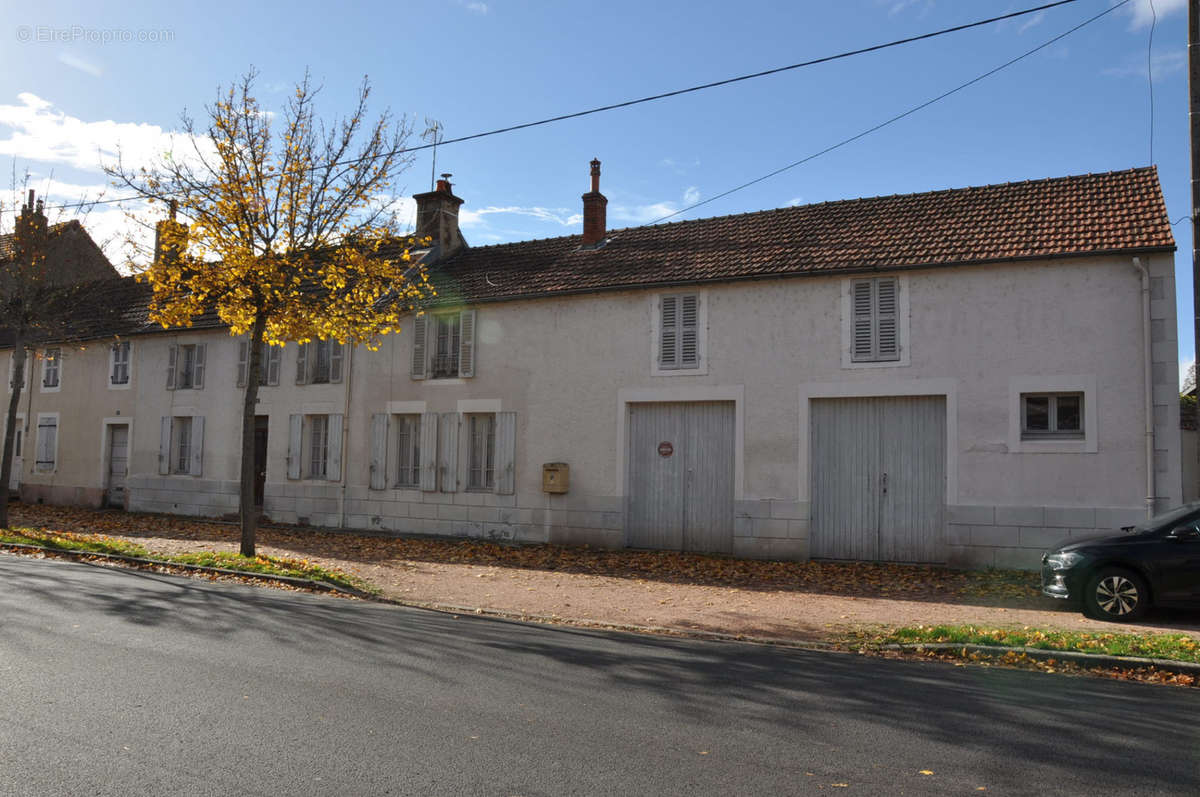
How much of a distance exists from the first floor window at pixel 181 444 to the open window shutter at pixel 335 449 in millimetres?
5135

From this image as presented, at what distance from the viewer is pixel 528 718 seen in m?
5.19

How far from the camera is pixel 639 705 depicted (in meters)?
5.57

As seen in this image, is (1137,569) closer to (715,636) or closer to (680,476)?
(715,636)

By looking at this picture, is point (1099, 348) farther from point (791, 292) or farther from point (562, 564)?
point (562, 564)

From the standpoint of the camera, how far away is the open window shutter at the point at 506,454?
54.0 feet

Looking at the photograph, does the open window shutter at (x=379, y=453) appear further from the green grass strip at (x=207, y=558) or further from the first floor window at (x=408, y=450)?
the green grass strip at (x=207, y=558)

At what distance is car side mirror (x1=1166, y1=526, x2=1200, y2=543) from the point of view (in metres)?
8.81

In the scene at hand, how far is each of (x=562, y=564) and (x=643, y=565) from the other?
1311 millimetres

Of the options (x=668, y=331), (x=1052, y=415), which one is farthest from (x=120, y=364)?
(x=1052, y=415)

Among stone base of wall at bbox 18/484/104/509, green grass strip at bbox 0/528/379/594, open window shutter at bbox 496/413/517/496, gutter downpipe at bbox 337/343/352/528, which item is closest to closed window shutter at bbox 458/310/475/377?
open window shutter at bbox 496/413/517/496

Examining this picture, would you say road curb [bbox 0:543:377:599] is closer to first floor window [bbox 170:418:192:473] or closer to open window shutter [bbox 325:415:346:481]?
open window shutter [bbox 325:415:346:481]

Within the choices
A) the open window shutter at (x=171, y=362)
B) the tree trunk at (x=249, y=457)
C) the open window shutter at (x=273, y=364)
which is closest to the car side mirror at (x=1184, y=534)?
the tree trunk at (x=249, y=457)

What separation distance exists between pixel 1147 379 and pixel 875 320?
12.5ft

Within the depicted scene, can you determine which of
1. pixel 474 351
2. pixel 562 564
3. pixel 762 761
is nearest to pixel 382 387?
pixel 474 351
